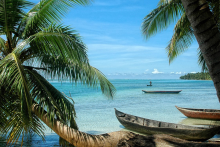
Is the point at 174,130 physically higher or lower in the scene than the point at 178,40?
lower

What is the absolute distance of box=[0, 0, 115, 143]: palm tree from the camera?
3.67m

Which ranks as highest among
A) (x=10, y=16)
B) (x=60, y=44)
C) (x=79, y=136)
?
(x=10, y=16)

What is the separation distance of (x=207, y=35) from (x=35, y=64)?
3.91 m

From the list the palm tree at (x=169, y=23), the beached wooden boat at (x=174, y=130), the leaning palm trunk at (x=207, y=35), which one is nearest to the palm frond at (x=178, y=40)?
the palm tree at (x=169, y=23)

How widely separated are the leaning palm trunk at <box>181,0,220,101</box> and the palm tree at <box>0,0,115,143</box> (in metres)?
2.04

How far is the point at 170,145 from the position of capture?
3.90 m

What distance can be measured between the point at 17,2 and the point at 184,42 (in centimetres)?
710

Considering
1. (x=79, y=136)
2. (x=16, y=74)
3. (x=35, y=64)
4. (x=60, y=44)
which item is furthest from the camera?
(x=35, y=64)

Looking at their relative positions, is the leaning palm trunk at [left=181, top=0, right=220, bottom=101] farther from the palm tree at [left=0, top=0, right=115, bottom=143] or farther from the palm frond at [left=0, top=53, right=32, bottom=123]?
the palm frond at [left=0, top=53, right=32, bottom=123]

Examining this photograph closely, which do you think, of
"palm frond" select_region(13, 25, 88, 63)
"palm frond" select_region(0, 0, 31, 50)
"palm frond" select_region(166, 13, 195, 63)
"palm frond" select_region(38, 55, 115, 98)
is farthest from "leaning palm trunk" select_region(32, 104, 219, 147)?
"palm frond" select_region(166, 13, 195, 63)

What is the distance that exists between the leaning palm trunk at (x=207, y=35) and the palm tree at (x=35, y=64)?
80.5 inches

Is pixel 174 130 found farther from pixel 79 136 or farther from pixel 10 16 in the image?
pixel 10 16

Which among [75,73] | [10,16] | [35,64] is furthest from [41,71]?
[10,16]

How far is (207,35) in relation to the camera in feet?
8.11
